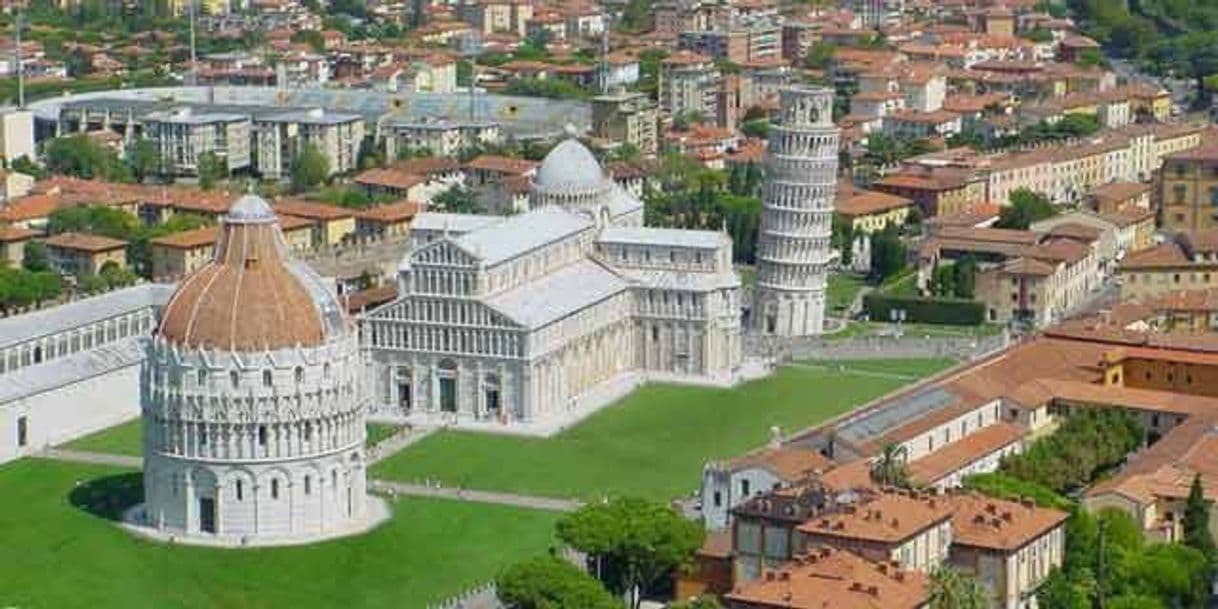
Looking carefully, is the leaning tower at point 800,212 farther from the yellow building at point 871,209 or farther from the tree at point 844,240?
the yellow building at point 871,209

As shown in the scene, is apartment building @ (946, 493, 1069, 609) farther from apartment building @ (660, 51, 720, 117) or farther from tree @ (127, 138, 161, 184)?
apartment building @ (660, 51, 720, 117)

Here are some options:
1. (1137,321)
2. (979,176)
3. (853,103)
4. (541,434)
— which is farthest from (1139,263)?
(853,103)

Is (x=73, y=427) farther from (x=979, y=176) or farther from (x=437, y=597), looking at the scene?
(x=979, y=176)

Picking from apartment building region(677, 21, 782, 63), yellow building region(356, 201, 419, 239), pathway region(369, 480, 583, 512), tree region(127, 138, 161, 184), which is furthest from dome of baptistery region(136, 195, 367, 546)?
apartment building region(677, 21, 782, 63)

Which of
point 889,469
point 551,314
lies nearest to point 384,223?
point 551,314

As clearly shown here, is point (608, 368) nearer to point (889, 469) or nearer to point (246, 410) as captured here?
point (246, 410)

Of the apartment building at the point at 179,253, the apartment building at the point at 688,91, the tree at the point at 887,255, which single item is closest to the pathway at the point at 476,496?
the apartment building at the point at 179,253
